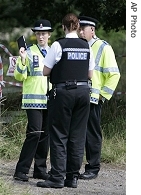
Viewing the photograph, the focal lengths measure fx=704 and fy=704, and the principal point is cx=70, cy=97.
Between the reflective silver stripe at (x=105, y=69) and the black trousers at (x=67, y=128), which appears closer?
the black trousers at (x=67, y=128)

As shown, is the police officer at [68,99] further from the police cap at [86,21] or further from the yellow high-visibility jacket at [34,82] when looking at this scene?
the police cap at [86,21]

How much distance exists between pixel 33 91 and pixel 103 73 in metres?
0.87

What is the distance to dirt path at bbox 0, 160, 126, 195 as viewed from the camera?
7488mm

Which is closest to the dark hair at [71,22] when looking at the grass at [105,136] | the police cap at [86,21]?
the police cap at [86,21]

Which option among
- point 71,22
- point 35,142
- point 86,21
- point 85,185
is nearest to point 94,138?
point 85,185

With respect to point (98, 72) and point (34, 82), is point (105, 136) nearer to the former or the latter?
point (98, 72)

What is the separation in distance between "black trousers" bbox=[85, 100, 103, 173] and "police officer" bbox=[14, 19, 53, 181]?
22.0 inches

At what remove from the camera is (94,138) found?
850 centimetres

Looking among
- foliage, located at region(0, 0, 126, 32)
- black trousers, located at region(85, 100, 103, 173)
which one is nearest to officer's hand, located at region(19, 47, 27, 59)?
black trousers, located at region(85, 100, 103, 173)

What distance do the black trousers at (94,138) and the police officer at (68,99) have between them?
653 millimetres

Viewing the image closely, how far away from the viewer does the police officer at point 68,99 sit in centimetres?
736

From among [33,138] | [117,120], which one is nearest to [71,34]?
[33,138]

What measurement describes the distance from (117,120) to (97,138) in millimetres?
2475

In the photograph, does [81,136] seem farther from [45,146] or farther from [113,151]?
[113,151]
